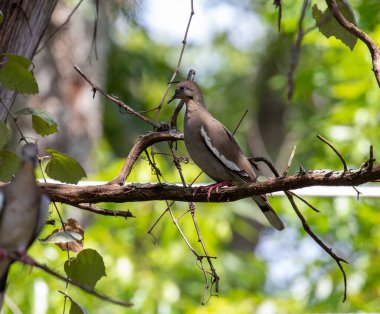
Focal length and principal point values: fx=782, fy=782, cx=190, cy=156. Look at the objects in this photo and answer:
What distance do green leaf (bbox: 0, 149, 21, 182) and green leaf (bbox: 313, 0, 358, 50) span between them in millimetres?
1069

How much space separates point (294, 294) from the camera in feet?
24.2

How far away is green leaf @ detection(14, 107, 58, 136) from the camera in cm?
226

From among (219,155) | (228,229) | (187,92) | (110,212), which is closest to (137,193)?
(110,212)

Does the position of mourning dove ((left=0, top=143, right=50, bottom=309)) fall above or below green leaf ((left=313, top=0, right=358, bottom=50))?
below

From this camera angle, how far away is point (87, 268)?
237 centimetres

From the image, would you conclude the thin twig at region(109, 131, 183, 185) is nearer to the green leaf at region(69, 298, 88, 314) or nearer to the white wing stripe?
the green leaf at region(69, 298, 88, 314)

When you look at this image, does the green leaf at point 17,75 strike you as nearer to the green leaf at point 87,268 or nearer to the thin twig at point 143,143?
the thin twig at point 143,143

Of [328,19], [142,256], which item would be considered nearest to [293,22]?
[142,256]

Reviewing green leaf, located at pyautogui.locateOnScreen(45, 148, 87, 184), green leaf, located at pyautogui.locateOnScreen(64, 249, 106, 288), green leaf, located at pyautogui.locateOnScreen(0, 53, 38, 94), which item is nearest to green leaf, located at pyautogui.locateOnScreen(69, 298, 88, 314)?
green leaf, located at pyautogui.locateOnScreen(64, 249, 106, 288)

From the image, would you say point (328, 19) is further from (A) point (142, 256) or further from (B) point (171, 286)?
(A) point (142, 256)

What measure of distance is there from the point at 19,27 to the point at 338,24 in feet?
3.61

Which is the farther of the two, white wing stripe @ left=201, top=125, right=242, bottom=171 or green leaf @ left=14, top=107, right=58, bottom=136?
white wing stripe @ left=201, top=125, right=242, bottom=171

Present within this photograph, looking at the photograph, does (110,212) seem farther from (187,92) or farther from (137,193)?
(187,92)

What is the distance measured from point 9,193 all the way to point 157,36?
14876 millimetres
